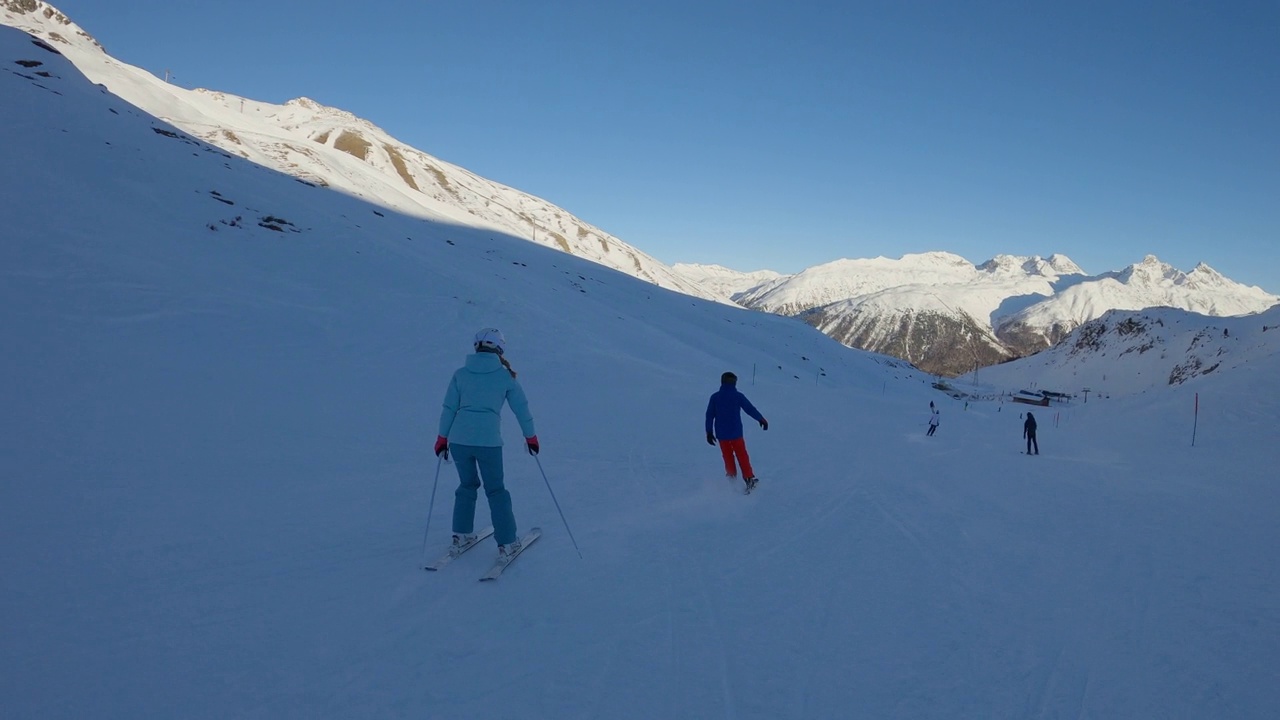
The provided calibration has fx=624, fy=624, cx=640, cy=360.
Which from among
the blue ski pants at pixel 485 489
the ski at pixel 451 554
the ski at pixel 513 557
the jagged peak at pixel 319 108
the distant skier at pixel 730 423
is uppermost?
the jagged peak at pixel 319 108

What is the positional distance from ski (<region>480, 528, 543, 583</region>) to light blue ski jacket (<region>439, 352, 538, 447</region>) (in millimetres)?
1139

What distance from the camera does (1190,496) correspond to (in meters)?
10.9

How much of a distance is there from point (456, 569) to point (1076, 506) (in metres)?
9.40

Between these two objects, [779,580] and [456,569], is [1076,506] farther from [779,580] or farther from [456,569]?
[456,569]

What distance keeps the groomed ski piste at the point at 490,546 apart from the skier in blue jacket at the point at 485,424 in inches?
26.3

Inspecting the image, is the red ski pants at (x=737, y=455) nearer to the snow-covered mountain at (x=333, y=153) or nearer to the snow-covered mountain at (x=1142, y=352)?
the snow-covered mountain at (x=333, y=153)

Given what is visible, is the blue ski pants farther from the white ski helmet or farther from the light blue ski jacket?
the white ski helmet

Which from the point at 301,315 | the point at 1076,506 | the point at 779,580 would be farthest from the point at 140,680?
the point at 301,315

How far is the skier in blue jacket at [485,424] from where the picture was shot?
5992mm

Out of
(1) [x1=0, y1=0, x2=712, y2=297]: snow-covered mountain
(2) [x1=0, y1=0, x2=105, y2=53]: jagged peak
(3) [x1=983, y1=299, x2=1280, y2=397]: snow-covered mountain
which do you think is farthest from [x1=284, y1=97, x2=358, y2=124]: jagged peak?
(3) [x1=983, y1=299, x2=1280, y2=397]: snow-covered mountain

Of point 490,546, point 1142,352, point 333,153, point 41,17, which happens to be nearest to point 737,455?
point 490,546

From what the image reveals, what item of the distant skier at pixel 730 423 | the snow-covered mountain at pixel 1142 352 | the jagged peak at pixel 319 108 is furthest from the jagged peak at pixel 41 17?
the snow-covered mountain at pixel 1142 352

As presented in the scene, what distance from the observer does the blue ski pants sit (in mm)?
6020

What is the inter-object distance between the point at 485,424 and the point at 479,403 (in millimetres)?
211
